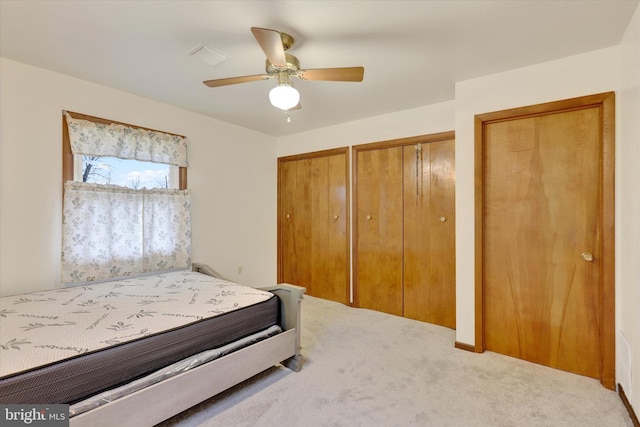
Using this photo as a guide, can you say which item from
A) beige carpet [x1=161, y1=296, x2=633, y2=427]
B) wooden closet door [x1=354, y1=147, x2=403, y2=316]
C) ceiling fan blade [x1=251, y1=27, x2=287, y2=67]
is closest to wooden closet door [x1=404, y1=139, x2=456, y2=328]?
wooden closet door [x1=354, y1=147, x2=403, y2=316]

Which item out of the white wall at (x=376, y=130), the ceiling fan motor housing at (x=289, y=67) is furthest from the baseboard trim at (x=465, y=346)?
the ceiling fan motor housing at (x=289, y=67)

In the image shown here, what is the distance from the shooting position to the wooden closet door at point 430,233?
3035mm

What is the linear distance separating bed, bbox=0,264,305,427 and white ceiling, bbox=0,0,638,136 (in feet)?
5.78

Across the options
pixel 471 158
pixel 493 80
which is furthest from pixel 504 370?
pixel 493 80

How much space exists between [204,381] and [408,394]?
1.28m

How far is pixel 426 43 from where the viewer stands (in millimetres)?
1986

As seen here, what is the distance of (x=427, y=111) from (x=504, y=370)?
2459 millimetres

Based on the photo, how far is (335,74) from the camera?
1846 millimetres

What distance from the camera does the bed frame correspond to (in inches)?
53.4

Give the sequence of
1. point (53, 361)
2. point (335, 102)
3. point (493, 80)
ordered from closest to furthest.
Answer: point (53, 361)
point (493, 80)
point (335, 102)

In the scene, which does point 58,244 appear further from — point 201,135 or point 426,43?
point 426,43

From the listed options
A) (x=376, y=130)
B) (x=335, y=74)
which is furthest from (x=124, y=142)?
(x=376, y=130)

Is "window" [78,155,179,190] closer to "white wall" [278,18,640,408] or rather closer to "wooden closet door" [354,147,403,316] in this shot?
"wooden closet door" [354,147,403,316]

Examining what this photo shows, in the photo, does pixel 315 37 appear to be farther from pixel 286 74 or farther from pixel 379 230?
pixel 379 230
